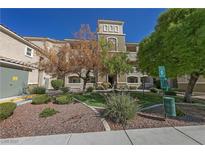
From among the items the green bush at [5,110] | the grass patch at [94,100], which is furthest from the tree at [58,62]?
the green bush at [5,110]

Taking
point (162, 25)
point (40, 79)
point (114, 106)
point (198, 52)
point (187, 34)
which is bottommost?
point (114, 106)

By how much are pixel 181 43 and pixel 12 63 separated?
1300cm

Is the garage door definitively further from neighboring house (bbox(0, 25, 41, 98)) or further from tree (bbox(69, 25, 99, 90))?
tree (bbox(69, 25, 99, 90))

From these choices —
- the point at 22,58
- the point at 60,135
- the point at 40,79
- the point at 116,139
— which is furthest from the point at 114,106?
the point at 40,79

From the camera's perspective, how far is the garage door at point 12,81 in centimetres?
1055

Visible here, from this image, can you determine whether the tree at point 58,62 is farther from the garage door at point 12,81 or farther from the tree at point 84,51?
the garage door at point 12,81

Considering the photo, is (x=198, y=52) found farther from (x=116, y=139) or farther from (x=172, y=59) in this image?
(x=116, y=139)

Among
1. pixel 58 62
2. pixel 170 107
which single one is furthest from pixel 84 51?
pixel 170 107

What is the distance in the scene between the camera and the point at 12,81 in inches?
459

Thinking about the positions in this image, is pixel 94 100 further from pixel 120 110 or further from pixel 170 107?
pixel 170 107

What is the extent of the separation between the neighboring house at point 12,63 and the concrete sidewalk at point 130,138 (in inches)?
330

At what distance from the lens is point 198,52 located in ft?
23.9

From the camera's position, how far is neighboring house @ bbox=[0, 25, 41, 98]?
10672mm
